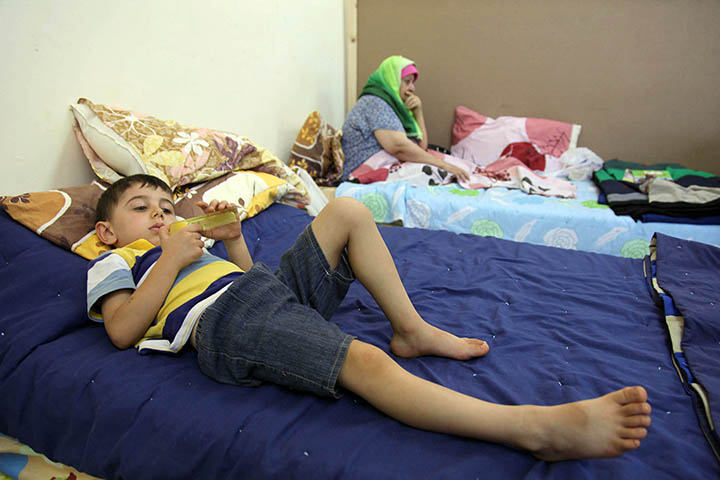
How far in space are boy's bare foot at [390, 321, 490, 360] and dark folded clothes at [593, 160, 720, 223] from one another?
1.49m

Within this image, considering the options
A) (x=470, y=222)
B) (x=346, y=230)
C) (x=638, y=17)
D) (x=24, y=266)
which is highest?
(x=638, y=17)

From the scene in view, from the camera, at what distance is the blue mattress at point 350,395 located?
69 centimetres

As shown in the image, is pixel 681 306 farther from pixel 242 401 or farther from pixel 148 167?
pixel 148 167

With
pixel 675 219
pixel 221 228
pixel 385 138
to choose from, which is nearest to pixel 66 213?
pixel 221 228

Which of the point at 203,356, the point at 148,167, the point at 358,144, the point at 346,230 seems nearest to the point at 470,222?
the point at 358,144

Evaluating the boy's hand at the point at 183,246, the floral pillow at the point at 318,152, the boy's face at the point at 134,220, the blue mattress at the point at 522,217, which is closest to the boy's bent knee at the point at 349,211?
the boy's hand at the point at 183,246

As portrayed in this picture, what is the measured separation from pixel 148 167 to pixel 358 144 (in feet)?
4.71

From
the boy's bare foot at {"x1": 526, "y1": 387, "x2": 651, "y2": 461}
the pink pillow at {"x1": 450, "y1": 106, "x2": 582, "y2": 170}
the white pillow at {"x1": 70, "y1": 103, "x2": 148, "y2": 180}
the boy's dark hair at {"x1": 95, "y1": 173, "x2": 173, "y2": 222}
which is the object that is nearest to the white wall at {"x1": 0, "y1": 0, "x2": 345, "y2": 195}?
the white pillow at {"x1": 70, "y1": 103, "x2": 148, "y2": 180}

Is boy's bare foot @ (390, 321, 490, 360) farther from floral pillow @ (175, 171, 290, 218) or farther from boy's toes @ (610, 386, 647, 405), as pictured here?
floral pillow @ (175, 171, 290, 218)

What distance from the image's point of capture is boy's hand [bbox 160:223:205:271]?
924 millimetres

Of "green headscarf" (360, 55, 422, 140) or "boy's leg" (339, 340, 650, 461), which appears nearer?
"boy's leg" (339, 340, 650, 461)

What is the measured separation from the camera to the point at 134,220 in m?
1.11

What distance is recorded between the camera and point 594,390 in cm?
84

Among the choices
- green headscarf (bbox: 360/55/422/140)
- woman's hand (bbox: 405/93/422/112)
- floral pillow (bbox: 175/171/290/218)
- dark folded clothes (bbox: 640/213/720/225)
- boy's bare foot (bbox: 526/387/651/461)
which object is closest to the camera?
boy's bare foot (bbox: 526/387/651/461)
